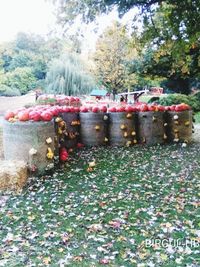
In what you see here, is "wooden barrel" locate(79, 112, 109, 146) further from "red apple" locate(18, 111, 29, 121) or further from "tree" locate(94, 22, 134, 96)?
"tree" locate(94, 22, 134, 96)

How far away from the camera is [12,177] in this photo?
13.9 ft

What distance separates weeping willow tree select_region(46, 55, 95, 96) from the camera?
17859 mm

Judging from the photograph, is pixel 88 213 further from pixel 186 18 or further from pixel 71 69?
pixel 71 69

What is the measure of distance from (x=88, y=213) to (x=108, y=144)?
4105 millimetres

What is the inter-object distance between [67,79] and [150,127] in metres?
11.4

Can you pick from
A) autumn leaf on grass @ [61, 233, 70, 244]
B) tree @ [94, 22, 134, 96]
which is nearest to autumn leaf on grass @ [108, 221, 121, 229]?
autumn leaf on grass @ [61, 233, 70, 244]

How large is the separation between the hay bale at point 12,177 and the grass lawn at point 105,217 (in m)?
0.16

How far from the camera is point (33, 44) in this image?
2825 cm

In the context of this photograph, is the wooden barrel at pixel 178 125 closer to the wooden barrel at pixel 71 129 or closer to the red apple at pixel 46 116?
the wooden barrel at pixel 71 129

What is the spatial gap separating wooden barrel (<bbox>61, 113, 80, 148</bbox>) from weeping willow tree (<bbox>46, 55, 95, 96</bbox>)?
1001cm

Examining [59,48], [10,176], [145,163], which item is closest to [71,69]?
[59,48]

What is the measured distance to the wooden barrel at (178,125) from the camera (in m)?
7.86

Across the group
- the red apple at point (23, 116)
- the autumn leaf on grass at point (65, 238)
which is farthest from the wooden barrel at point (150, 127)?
the autumn leaf on grass at point (65, 238)

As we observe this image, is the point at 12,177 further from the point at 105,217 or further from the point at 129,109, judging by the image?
the point at 129,109
